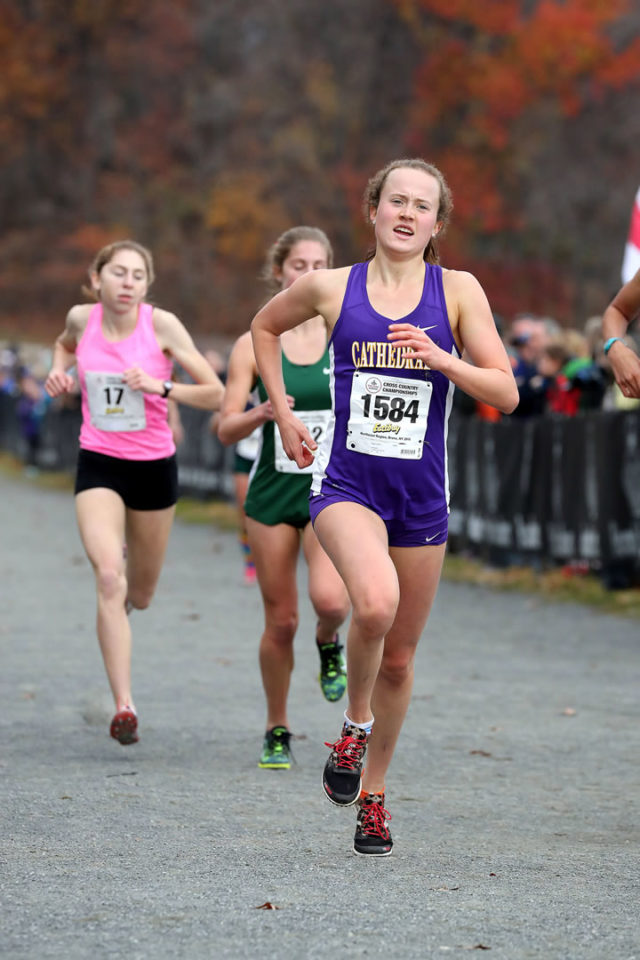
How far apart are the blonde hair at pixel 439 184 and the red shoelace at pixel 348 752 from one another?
64.4 inches

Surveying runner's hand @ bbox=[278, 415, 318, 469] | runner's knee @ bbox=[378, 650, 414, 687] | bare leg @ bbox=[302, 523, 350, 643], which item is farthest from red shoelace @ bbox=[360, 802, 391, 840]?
bare leg @ bbox=[302, 523, 350, 643]

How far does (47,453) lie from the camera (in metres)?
32.4

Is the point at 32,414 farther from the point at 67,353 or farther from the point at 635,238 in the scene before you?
the point at 67,353

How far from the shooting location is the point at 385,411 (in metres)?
5.61

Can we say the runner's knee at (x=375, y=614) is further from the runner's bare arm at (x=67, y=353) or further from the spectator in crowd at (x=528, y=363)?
the spectator in crowd at (x=528, y=363)

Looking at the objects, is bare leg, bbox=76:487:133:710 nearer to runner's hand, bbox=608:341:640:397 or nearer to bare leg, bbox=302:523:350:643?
bare leg, bbox=302:523:350:643

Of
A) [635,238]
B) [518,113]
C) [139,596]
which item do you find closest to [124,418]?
[139,596]

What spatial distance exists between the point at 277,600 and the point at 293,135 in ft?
139

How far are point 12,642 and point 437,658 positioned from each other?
272 cm

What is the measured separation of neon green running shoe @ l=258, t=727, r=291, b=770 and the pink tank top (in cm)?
149

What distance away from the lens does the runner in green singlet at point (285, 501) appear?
23.9ft

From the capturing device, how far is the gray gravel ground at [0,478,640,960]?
4648mm

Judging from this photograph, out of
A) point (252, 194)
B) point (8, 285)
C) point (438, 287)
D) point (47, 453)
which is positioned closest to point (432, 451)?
point (438, 287)

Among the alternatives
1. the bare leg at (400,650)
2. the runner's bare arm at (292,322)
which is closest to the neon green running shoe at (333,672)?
the bare leg at (400,650)
